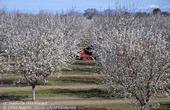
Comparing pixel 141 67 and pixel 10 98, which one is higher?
pixel 141 67

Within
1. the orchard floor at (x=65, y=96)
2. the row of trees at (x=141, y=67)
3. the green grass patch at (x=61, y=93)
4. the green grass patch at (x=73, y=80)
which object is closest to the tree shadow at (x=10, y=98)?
the orchard floor at (x=65, y=96)

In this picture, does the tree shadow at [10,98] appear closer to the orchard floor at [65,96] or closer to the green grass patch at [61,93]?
the orchard floor at [65,96]

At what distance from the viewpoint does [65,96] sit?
24.8m

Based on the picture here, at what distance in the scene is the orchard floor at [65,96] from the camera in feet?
71.1

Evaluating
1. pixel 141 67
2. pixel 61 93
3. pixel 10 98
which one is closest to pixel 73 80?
pixel 61 93

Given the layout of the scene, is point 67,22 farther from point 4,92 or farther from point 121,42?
point 121,42

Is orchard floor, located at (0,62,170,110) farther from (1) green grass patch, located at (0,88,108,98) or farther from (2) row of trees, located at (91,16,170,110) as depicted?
(2) row of trees, located at (91,16,170,110)

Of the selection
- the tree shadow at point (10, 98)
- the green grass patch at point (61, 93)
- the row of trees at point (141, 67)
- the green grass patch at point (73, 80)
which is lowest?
the green grass patch at point (73, 80)

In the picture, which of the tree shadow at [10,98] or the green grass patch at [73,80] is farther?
the green grass patch at [73,80]

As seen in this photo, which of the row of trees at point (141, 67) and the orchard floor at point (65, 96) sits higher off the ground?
the row of trees at point (141, 67)

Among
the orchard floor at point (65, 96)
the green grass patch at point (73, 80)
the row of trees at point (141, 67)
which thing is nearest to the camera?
the row of trees at point (141, 67)

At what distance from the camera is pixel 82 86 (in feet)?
93.7

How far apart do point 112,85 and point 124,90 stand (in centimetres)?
88

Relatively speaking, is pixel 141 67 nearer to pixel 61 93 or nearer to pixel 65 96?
pixel 65 96
